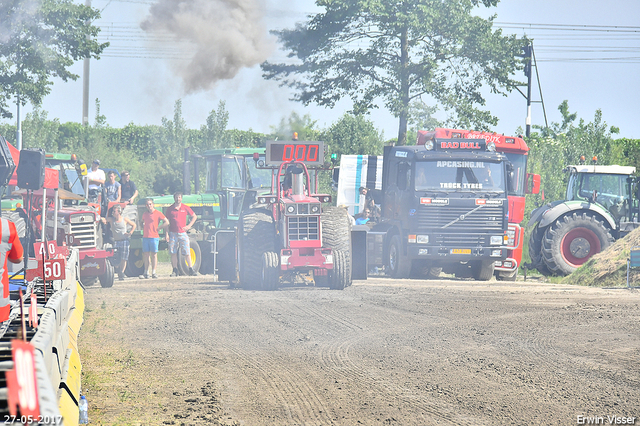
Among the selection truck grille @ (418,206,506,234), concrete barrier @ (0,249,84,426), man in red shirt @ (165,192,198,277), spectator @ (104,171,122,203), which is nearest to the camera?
concrete barrier @ (0,249,84,426)

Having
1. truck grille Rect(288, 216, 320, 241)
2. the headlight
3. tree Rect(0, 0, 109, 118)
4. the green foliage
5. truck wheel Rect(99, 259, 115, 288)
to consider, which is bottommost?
truck wheel Rect(99, 259, 115, 288)

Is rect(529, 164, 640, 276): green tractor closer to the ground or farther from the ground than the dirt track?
farther from the ground

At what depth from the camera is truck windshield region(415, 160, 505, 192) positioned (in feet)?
54.1

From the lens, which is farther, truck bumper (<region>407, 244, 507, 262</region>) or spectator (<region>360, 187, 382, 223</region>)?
spectator (<region>360, 187, 382, 223</region>)

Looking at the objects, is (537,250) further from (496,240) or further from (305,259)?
(305,259)

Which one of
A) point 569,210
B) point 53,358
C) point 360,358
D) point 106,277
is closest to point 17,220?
point 106,277

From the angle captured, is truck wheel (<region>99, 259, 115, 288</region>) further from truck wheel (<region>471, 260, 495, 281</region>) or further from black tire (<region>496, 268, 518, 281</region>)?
black tire (<region>496, 268, 518, 281</region>)

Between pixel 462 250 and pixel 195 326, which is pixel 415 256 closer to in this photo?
pixel 462 250

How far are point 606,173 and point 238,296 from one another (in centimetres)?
1067

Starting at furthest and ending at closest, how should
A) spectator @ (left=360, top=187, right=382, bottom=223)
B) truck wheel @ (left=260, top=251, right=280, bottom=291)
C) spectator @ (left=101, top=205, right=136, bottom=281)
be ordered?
spectator @ (left=360, top=187, right=382, bottom=223), spectator @ (left=101, top=205, right=136, bottom=281), truck wheel @ (left=260, top=251, right=280, bottom=291)

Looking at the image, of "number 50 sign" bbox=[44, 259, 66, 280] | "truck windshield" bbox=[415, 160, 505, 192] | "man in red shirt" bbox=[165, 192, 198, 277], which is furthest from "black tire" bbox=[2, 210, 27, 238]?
"truck windshield" bbox=[415, 160, 505, 192]

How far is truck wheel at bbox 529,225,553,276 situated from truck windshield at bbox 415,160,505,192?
288cm

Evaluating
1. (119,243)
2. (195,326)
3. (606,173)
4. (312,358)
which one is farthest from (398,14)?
(312,358)

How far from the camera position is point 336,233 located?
14516 millimetres
